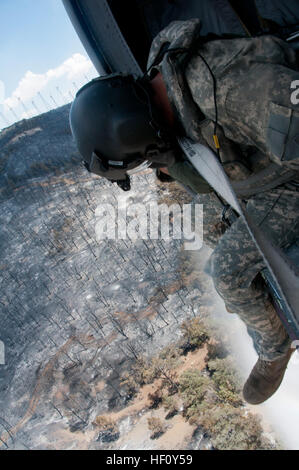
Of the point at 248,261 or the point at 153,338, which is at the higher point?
the point at 248,261

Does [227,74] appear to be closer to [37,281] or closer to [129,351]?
[129,351]

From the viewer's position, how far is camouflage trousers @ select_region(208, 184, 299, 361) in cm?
173

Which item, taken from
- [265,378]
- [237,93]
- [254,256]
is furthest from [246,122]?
[265,378]

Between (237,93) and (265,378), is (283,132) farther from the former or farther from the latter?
(265,378)

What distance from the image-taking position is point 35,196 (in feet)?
64.0

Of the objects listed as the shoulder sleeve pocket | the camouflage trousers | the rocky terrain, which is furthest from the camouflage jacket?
the rocky terrain

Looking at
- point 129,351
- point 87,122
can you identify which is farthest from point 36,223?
point 87,122

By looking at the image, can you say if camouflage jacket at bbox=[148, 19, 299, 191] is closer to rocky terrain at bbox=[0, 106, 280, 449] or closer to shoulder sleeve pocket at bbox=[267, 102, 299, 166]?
shoulder sleeve pocket at bbox=[267, 102, 299, 166]

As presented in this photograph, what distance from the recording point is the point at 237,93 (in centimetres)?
137

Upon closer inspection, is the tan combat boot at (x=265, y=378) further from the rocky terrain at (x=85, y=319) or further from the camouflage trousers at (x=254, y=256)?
the rocky terrain at (x=85, y=319)

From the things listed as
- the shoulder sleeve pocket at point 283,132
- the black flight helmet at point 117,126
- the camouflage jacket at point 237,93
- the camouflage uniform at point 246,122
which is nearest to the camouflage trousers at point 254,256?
the camouflage uniform at point 246,122

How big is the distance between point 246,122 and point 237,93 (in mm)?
129
